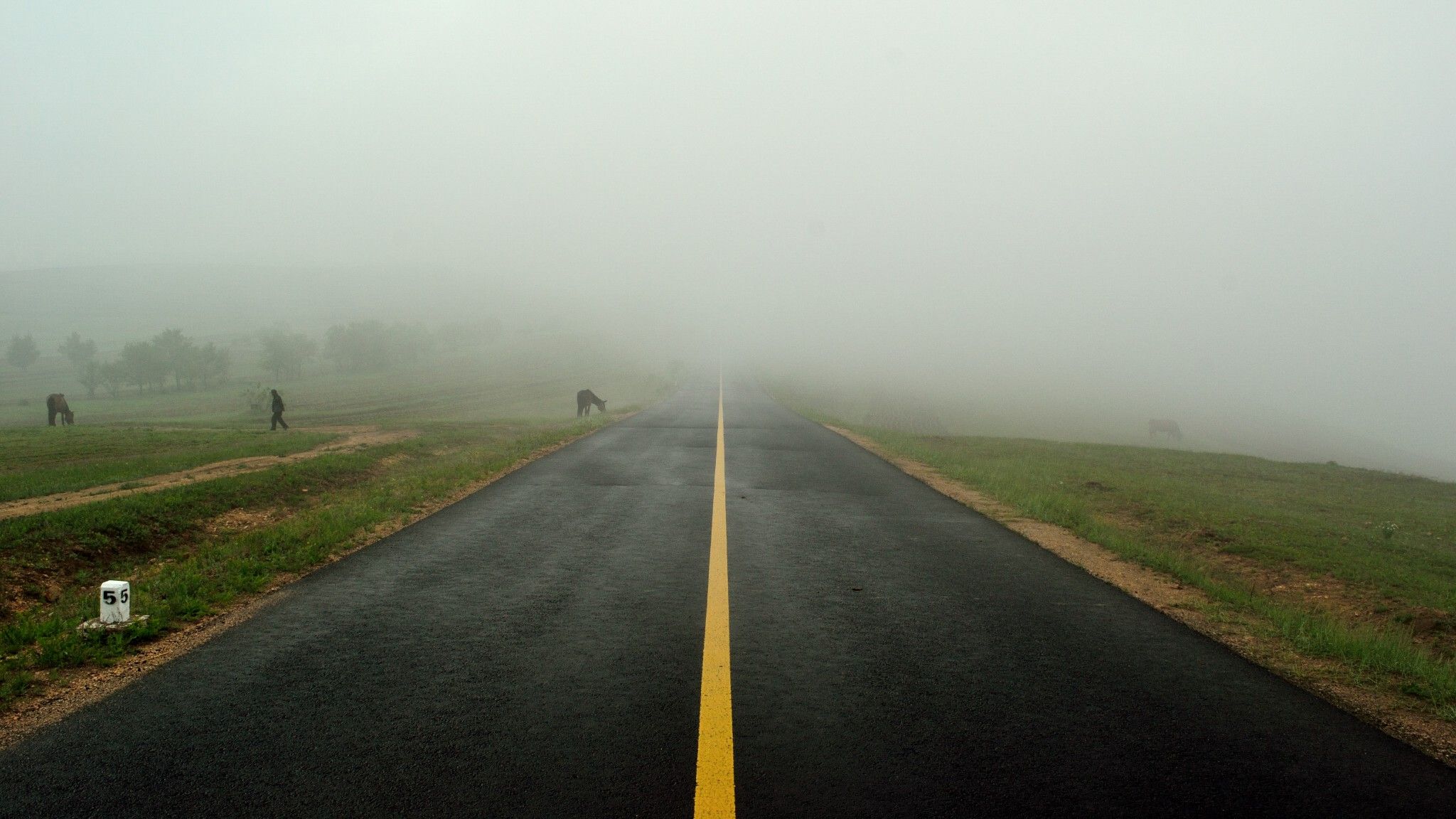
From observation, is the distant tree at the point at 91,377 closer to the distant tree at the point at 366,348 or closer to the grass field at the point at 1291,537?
the distant tree at the point at 366,348

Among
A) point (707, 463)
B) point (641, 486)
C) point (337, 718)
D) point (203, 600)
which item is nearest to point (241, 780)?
point (337, 718)

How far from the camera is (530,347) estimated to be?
130 m

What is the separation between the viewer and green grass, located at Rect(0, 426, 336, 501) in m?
13.6

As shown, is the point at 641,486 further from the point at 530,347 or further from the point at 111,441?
the point at 530,347

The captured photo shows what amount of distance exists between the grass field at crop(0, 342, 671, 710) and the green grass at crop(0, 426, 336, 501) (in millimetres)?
67

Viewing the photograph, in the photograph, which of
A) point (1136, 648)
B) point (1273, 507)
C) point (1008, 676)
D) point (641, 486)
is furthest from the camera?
point (1273, 507)

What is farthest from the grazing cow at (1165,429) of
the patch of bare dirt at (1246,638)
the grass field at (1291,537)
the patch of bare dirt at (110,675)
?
the patch of bare dirt at (110,675)

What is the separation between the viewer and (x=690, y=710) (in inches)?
164

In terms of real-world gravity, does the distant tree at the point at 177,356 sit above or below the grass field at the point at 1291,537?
above

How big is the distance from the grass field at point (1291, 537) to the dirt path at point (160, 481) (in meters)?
13.7

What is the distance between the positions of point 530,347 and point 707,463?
119 metres

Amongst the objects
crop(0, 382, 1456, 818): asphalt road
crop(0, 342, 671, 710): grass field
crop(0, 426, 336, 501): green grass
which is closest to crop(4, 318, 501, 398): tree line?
crop(0, 426, 336, 501): green grass

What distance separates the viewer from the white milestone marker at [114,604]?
18.2 feet

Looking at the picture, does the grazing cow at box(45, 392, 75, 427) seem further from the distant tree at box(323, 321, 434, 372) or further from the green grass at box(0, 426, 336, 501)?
the distant tree at box(323, 321, 434, 372)
